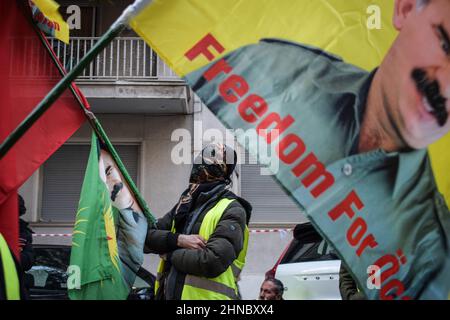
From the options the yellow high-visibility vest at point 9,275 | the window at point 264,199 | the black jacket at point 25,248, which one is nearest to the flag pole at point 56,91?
the yellow high-visibility vest at point 9,275

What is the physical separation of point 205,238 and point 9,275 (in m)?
1.18

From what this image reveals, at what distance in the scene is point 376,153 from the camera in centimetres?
224

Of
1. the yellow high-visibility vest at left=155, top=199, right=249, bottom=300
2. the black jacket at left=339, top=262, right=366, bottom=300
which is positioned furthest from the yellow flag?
the black jacket at left=339, top=262, right=366, bottom=300

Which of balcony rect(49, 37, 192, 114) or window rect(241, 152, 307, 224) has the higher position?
balcony rect(49, 37, 192, 114)

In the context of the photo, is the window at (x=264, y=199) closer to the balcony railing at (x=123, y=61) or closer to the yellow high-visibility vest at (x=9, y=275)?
the balcony railing at (x=123, y=61)

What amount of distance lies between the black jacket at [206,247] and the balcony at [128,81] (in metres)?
9.69

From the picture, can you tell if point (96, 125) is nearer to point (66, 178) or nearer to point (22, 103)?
point (22, 103)

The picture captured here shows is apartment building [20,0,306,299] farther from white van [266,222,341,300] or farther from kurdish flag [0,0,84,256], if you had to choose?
kurdish flag [0,0,84,256]

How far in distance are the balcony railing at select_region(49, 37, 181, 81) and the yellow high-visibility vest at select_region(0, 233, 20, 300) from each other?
1112 centimetres

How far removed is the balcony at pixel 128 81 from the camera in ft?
42.0

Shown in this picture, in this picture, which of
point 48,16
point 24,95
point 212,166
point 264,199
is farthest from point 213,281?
point 264,199

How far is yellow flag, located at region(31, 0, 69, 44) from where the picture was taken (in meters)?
3.03

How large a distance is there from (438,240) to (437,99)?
0.55 meters

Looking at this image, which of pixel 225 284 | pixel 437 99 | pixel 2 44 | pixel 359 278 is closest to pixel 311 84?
pixel 437 99
